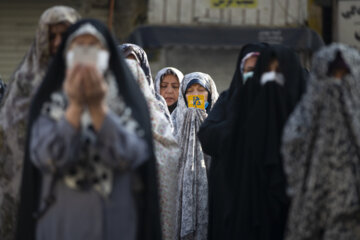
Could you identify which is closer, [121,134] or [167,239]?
[121,134]

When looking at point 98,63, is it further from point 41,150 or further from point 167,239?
point 167,239

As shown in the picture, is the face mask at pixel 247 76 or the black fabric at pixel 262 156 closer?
the black fabric at pixel 262 156

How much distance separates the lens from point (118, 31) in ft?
35.1

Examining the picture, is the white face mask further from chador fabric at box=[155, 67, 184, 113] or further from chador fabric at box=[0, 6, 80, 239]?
chador fabric at box=[155, 67, 184, 113]

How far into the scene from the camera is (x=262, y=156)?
4.09m

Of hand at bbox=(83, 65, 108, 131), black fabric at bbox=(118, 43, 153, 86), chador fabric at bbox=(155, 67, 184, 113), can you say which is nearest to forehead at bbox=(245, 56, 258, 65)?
black fabric at bbox=(118, 43, 153, 86)

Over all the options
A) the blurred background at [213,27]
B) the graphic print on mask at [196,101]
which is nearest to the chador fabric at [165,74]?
the graphic print on mask at [196,101]

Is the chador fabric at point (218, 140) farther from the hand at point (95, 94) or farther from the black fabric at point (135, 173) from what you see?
the hand at point (95, 94)

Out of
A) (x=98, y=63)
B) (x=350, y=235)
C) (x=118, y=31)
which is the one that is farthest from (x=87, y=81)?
(x=118, y=31)

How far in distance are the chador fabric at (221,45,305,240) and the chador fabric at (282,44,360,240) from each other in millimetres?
388

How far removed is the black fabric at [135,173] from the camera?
3.43 m

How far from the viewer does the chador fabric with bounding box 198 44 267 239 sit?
4.47m

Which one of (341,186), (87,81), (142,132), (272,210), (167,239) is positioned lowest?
(167,239)

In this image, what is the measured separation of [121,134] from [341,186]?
1.09 m
